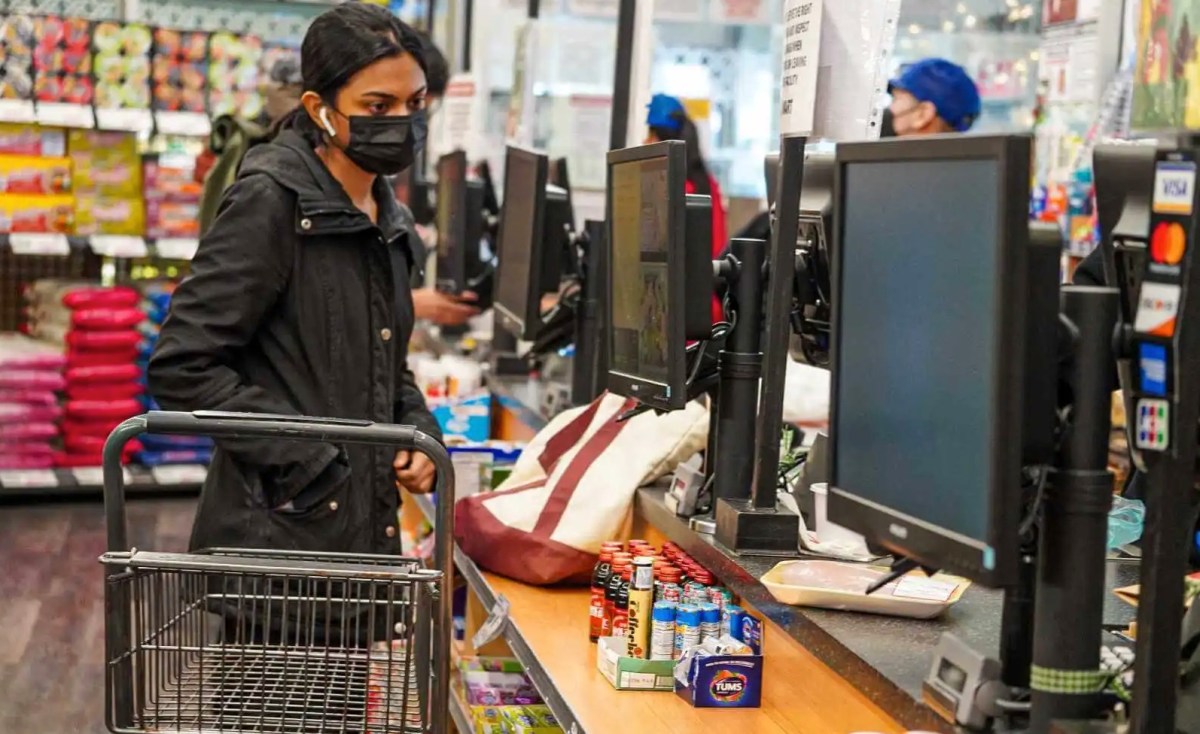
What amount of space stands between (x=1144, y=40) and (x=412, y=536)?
330 centimetres

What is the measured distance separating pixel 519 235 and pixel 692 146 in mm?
1808

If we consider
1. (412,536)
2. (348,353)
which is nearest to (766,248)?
(348,353)

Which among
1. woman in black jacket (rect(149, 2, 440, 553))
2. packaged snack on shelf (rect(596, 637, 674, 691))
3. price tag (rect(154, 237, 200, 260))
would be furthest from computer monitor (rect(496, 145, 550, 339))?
price tag (rect(154, 237, 200, 260))

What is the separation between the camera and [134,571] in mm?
2293

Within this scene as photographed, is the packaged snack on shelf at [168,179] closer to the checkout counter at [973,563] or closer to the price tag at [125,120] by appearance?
the price tag at [125,120]

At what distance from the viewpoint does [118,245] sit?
7664 millimetres

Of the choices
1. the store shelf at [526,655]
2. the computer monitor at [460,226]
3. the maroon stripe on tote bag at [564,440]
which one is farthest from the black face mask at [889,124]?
the store shelf at [526,655]

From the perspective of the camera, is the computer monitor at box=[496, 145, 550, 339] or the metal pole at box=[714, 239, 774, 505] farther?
the computer monitor at box=[496, 145, 550, 339]

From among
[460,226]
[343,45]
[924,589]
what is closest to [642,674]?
[924,589]

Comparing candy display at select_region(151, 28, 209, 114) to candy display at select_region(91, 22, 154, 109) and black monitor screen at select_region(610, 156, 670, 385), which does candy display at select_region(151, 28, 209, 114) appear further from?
black monitor screen at select_region(610, 156, 670, 385)

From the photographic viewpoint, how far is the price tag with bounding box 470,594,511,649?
295 centimetres

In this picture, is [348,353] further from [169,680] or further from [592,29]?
[592,29]

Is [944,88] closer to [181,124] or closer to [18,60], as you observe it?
[181,124]

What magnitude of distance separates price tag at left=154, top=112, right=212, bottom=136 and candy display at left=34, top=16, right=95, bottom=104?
343 mm
